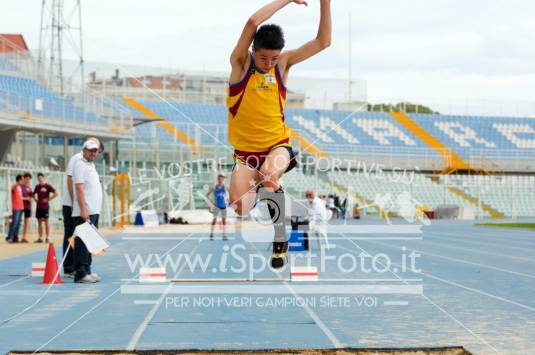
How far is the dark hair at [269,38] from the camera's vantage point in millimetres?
5133

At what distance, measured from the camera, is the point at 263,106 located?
5.34m

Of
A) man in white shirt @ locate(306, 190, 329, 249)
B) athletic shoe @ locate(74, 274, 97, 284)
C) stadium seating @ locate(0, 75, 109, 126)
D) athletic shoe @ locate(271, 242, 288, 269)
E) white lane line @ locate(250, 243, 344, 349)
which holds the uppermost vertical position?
stadium seating @ locate(0, 75, 109, 126)

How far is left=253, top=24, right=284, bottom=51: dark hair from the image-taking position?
513 cm

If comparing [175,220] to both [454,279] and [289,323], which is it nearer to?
[454,279]

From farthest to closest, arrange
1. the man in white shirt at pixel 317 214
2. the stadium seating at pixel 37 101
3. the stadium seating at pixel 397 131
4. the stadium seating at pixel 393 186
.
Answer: the stadium seating at pixel 397 131 → the stadium seating at pixel 393 186 → the stadium seating at pixel 37 101 → the man in white shirt at pixel 317 214

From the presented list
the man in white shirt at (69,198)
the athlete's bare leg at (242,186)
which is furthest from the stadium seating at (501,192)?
the athlete's bare leg at (242,186)

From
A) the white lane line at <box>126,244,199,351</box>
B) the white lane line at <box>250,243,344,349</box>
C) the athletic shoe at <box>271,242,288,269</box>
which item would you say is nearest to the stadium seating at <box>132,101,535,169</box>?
the white lane line at <box>126,244,199,351</box>

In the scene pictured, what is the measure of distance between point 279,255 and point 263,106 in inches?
41.9

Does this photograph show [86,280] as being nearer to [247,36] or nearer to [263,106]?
[263,106]

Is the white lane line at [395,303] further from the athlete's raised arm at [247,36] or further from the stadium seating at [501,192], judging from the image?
the stadium seating at [501,192]

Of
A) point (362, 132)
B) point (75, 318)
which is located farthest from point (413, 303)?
point (362, 132)

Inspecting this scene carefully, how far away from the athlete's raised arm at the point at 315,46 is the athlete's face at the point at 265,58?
0.21 metres

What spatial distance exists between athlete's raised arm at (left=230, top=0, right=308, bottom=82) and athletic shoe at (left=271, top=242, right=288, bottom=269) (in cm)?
123

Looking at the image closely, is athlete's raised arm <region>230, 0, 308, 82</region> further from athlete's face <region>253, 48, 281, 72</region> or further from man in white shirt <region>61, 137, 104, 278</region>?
man in white shirt <region>61, 137, 104, 278</region>
